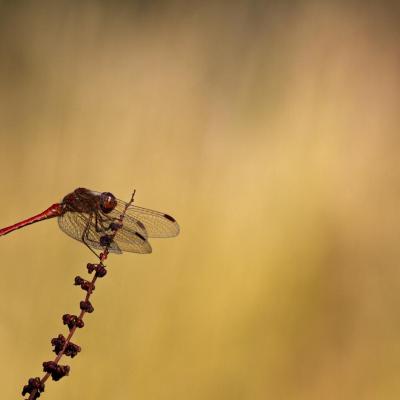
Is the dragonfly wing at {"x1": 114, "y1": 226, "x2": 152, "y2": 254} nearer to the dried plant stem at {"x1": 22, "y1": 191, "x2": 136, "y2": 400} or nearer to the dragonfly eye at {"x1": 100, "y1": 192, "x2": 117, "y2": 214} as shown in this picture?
Result: the dragonfly eye at {"x1": 100, "y1": 192, "x2": 117, "y2": 214}

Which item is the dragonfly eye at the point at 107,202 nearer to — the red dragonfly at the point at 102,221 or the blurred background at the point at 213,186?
the red dragonfly at the point at 102,221

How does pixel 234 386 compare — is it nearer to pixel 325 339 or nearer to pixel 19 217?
pixel 325 339

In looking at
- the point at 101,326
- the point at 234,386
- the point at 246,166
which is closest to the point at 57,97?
the point at 246,166

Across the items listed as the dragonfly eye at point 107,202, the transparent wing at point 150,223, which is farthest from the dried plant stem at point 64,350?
the transparent wing at point 150,223

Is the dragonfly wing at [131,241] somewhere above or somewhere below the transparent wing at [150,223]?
below

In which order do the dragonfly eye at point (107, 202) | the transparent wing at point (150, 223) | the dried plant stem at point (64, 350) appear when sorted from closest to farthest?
A: 1. the dried plant stem at point (64, 350)
2. the dragonfly eye at point (107, 202)
3. the transparent wing at point (150, 223)

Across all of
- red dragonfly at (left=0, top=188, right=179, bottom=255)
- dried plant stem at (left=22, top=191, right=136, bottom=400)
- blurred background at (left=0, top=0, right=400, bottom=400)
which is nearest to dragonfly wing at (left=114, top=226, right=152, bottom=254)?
red dragonfly at (left=0, top=188, right=179, bottom=255)

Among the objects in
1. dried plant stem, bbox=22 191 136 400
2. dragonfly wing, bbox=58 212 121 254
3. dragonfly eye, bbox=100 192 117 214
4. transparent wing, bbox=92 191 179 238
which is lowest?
dried plant stem, bbox=22 191 136 400

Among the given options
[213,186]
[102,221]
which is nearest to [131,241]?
[102,221]
